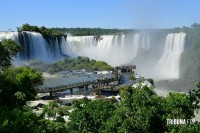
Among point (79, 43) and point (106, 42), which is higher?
point (106, 42)

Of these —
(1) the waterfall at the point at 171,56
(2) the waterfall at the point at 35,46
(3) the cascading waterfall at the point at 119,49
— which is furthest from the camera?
(2) the waterfall at the point at 35,46

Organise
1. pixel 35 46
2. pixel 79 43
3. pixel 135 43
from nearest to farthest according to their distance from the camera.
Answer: pixel 35 46 < pixel 135 43 < pixel 79 43

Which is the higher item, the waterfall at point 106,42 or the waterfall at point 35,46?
the waterfall at point 35,46

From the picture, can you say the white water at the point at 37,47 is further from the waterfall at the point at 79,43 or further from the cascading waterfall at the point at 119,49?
the waterfall at the point at 79,43

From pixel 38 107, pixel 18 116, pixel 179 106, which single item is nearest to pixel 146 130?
pixel 179 106

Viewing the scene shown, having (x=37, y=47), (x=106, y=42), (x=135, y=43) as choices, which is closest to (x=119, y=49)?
(x=106, y=42)

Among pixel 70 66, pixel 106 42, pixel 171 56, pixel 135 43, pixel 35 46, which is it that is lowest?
Result: pixel 70 66

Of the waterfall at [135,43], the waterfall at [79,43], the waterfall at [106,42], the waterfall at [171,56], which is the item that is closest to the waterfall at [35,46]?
the waterfall at [79,43]

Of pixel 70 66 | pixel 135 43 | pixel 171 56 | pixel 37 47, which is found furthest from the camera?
pixel 135 43

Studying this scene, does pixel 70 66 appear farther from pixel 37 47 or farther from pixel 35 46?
pixel 35 46
